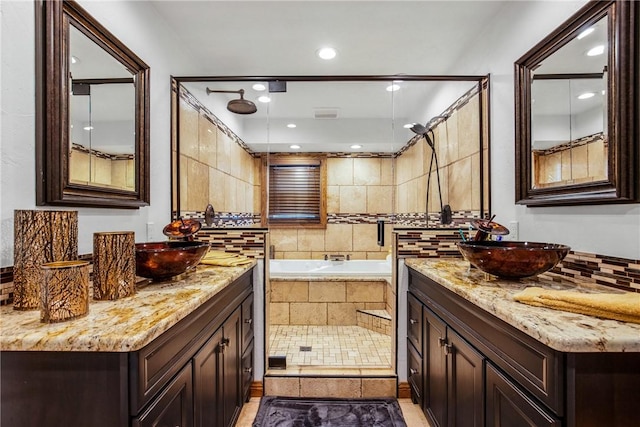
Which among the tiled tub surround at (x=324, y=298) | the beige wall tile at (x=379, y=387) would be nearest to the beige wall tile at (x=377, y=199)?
the tiled tub surround at (x=324, y=298)

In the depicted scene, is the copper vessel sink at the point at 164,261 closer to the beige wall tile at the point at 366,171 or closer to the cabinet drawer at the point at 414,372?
the cabinet drawer at the point at 414,372

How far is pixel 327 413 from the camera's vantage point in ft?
6.52

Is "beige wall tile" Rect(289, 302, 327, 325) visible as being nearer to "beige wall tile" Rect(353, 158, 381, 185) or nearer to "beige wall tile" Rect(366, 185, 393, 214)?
"beige wall tile" Rect(366, 185, 393, 214)

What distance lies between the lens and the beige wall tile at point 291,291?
336 cm

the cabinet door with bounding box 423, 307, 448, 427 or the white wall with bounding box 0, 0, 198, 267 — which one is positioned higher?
the white wall with bounding box 0, 0, 198, 267

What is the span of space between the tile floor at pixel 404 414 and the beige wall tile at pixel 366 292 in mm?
1262

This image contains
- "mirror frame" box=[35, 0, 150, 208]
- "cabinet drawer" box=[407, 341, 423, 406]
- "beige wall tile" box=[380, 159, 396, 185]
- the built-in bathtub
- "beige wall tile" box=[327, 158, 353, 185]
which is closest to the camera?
"mirror frame" box=[35, 0, 150, 208]

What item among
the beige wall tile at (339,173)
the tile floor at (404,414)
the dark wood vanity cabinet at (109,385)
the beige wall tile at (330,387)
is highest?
the beige wall tile at (339,173)

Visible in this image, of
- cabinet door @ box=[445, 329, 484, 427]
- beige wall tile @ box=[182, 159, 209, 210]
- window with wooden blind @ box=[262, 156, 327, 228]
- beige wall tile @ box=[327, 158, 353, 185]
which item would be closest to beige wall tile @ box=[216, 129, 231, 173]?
beige wall tile @ box=[182, 159, 209, 210]

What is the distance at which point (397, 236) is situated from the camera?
7.28ft

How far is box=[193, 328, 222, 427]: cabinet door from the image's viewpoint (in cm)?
122

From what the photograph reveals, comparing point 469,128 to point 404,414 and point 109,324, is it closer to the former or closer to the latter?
point 404,414

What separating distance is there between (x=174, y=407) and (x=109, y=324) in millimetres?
377

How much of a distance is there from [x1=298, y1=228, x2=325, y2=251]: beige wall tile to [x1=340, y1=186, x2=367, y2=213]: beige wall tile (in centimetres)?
45
